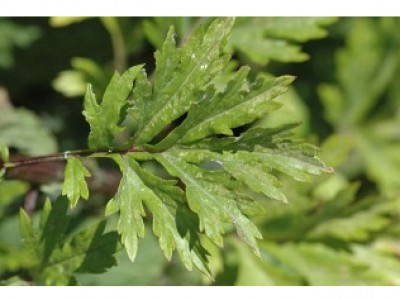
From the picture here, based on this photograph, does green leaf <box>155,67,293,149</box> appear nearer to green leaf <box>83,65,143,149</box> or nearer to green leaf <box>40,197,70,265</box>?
green leaf <box>83,65,143,149</box>

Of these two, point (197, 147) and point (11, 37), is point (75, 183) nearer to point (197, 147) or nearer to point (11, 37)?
point (197, 147)

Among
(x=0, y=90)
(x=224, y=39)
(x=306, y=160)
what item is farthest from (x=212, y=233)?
(x=0, y=90)

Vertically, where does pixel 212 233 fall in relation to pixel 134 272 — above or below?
above

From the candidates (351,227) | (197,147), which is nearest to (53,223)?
(197,147)

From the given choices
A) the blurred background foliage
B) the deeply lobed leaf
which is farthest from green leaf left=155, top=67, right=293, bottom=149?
the blurred background foliage

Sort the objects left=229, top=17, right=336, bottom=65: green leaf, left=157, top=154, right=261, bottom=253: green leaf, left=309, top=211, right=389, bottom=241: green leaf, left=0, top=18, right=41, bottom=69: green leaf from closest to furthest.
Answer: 1. left=157, top=154, right=261, bottom=253: green leaf
2. left=229, top=17, right=336, bottom=65: green leaf
3. left=309, top=211, right=389, bottom=241: green leaf
4. left=0, top=18, right=41, bottom=69: green leaf

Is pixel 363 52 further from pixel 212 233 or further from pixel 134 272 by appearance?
pixel 212 233

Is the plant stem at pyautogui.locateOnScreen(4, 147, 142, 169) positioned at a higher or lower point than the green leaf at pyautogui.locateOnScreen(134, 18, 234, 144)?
lower

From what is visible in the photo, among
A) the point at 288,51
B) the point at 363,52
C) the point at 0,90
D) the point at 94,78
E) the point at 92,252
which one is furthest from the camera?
the point at 363,52
